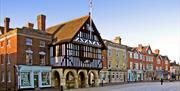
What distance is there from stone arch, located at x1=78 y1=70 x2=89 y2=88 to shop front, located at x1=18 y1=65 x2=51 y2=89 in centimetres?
581

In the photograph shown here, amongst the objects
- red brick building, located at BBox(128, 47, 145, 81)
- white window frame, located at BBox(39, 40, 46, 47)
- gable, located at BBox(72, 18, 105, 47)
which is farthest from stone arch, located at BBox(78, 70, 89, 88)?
red brick building, located at BBox(128, 47, 145, 81)

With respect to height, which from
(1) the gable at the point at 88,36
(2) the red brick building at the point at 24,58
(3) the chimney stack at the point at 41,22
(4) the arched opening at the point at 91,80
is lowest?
(4) the arched opening at the point at 91,80

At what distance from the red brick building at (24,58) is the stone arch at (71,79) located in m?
3.05

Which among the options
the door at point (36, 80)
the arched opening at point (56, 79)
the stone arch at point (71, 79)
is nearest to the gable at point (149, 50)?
the stone arch at point (71, 79)

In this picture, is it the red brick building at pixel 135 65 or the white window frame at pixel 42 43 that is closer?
the white window frame at pixel 42 43

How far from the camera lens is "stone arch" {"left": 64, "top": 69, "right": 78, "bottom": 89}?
45.0m

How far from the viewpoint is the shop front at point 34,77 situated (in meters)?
39.9

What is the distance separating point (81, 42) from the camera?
4616cm

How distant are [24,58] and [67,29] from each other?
10204 mm

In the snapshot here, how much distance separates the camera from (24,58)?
41.1 meters

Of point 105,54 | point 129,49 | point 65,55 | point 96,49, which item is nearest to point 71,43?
point 65,55

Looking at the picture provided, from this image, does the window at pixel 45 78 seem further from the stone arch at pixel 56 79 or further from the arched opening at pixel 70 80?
the arched opening at pixel 70 80

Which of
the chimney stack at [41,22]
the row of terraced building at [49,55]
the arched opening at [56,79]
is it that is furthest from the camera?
the chimney stack at [41,22]

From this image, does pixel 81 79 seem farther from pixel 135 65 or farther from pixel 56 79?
pixel 135 65
